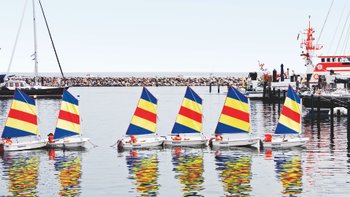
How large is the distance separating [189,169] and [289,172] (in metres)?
6.53

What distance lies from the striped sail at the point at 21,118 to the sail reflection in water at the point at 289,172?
20.0 meters

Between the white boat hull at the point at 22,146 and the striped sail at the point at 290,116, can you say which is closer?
the white boat hull at the point at 22,146

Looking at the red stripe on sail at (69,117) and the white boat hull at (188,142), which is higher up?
the red stripe on sail at (69,117)

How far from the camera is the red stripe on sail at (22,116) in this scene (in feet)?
181

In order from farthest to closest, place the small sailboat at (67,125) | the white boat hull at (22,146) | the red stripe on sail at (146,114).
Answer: the red stripe on sail at (146,114)
the small sailboat at (67,125)
the white boat hull at (22,146)

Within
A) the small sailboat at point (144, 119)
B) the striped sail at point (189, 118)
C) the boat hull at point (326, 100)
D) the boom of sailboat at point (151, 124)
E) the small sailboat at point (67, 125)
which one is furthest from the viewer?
the boat hull at point (326, 100)

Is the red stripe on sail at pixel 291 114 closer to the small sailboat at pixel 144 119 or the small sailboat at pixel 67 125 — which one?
the small sailboat at pixel 144 119

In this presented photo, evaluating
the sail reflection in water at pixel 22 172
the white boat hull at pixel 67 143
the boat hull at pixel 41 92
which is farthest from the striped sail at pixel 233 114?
the boat hull at pixel 41 92

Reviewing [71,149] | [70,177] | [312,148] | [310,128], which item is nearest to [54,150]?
[71,149]

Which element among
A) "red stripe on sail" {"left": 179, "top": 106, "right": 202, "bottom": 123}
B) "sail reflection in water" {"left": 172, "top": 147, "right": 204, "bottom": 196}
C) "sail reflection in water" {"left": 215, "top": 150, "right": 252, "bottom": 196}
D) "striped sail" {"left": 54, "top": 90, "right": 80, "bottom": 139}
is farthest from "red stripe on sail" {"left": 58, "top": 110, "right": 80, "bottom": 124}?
"sail reflection in water" {"left": 215, "top": 150, "right": 252, "bottom": 196}

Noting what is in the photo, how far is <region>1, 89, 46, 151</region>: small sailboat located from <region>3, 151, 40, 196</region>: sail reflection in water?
1.72m

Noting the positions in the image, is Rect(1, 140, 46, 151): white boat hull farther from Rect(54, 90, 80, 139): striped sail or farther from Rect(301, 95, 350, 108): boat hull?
Rect(301, 95, 350, 108): boat hull

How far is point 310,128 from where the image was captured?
76688 millimetres

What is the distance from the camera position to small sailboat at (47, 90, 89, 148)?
55.8m
